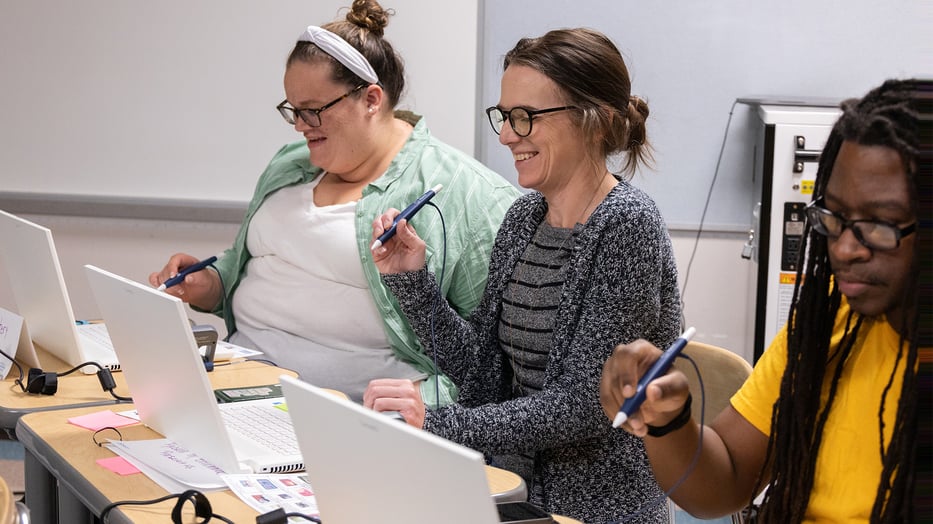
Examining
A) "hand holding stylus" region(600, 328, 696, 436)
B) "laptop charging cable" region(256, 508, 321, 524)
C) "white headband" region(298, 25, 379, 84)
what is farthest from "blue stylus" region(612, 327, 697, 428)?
"white headband" region(298, 25, 379, 84)

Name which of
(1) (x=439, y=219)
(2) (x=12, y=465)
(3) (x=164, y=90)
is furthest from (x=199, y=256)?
(1) (x=439, y=219)

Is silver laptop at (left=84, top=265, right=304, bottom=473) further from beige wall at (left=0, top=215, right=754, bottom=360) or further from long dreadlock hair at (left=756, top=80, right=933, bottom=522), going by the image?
beige wall at (left=0, top=215, right=754, bottom=360)

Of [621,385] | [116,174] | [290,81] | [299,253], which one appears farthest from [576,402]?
[116,174]

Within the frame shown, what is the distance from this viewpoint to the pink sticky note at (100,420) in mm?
1659

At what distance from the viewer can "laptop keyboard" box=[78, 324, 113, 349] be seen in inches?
85.7

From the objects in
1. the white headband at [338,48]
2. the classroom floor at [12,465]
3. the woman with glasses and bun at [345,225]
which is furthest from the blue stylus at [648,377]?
the classroom floor at [12,465]

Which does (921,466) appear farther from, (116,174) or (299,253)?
(116,174)

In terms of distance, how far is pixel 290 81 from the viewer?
239cm

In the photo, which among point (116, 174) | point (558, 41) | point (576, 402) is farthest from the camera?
point (116, 174)

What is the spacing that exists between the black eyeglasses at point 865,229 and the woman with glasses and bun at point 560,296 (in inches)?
22.0

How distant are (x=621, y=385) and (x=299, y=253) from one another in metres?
1.31

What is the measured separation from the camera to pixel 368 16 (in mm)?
2461

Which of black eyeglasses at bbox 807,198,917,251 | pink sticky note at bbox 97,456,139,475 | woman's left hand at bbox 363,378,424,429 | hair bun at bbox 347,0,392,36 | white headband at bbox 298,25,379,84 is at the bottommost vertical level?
pink sticky note at bbox 97,456,139,475

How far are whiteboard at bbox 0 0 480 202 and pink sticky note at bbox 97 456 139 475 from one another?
1910 mm
